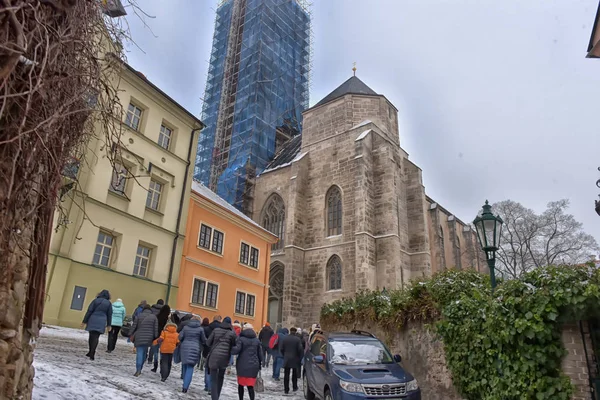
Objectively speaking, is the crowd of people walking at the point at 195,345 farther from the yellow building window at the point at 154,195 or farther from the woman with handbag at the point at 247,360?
the yellow building window at the point at 154,195

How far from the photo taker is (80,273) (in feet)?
42.0

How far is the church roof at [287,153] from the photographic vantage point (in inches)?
1300

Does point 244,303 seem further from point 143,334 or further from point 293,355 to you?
point 143,334

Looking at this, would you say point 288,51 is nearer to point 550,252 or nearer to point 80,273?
point 550,252

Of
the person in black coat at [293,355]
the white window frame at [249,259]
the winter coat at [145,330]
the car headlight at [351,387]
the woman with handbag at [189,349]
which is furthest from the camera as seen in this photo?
the white window frame at [249,259]

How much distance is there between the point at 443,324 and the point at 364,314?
372 cm

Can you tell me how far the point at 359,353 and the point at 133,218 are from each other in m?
10.5

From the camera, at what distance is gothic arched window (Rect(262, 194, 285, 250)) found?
95.7 ft

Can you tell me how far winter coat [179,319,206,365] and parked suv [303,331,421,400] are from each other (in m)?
2.26

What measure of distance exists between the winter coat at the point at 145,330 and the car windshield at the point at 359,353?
3.60 meters

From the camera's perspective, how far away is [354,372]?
6680 mm

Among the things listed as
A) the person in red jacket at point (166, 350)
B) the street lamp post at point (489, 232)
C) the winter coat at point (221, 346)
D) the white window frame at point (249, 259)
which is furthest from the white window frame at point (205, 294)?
the street lamp post at point (489, 232)

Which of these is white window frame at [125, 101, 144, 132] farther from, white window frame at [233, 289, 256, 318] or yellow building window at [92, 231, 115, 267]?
white window frame at [233, 289, 256, 318]

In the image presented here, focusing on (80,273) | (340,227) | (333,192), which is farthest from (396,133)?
(80,273)
